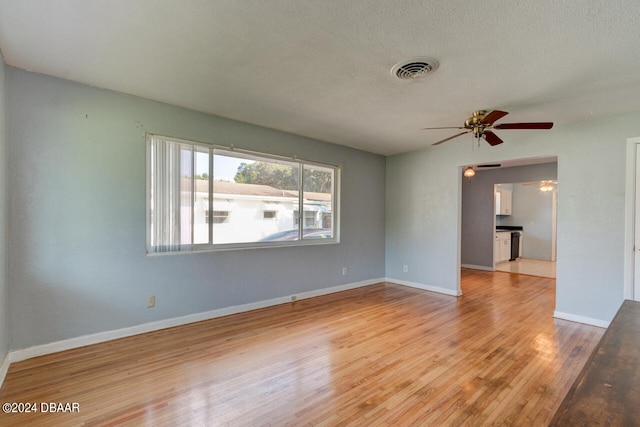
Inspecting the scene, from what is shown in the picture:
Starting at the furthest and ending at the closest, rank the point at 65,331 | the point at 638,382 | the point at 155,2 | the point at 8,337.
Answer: the point at 65,331 → the point at 8,337 → the point at 155,2 → the point at 638,382

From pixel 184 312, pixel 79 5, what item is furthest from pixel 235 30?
pixel 184 312

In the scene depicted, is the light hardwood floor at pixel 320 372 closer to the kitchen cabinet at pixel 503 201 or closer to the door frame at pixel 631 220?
the door frame at pixel 631 220

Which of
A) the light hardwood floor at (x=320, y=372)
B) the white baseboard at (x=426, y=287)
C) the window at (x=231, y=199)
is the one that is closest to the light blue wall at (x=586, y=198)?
the light hardwood floor at (x=320, y=372)

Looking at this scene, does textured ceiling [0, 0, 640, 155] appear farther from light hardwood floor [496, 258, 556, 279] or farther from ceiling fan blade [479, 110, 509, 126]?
light hardwood floor [496, 258, 556, 279]

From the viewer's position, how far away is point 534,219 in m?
8.76

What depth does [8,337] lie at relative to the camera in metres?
2.42

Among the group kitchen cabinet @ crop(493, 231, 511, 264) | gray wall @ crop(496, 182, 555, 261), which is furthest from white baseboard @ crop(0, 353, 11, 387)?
gray wall @ crop(496, 182, 555, 261)

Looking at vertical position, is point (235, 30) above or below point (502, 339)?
above

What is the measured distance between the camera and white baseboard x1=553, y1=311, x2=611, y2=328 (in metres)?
3.40

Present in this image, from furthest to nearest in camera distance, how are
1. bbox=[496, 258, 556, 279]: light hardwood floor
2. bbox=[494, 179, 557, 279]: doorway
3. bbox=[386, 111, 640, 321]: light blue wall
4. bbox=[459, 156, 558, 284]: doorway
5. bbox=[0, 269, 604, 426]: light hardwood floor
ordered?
bbox=[494, 179, 557, 279]: doorway, bbox=[459, 156, 558, 284]: doorway, bbox=[496, 258, 556, 279]: light hardwood floor, bbox=[386, 111, 640, 321]: light blue wall, bbox=[0, 269, 604, 426]: light hardwood floor

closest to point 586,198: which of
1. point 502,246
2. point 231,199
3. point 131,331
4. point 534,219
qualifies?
point 231,199

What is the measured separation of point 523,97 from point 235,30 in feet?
8.83

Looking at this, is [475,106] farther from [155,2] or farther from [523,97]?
[155,2]

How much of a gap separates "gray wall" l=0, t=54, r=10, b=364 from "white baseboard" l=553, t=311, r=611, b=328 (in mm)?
5561
